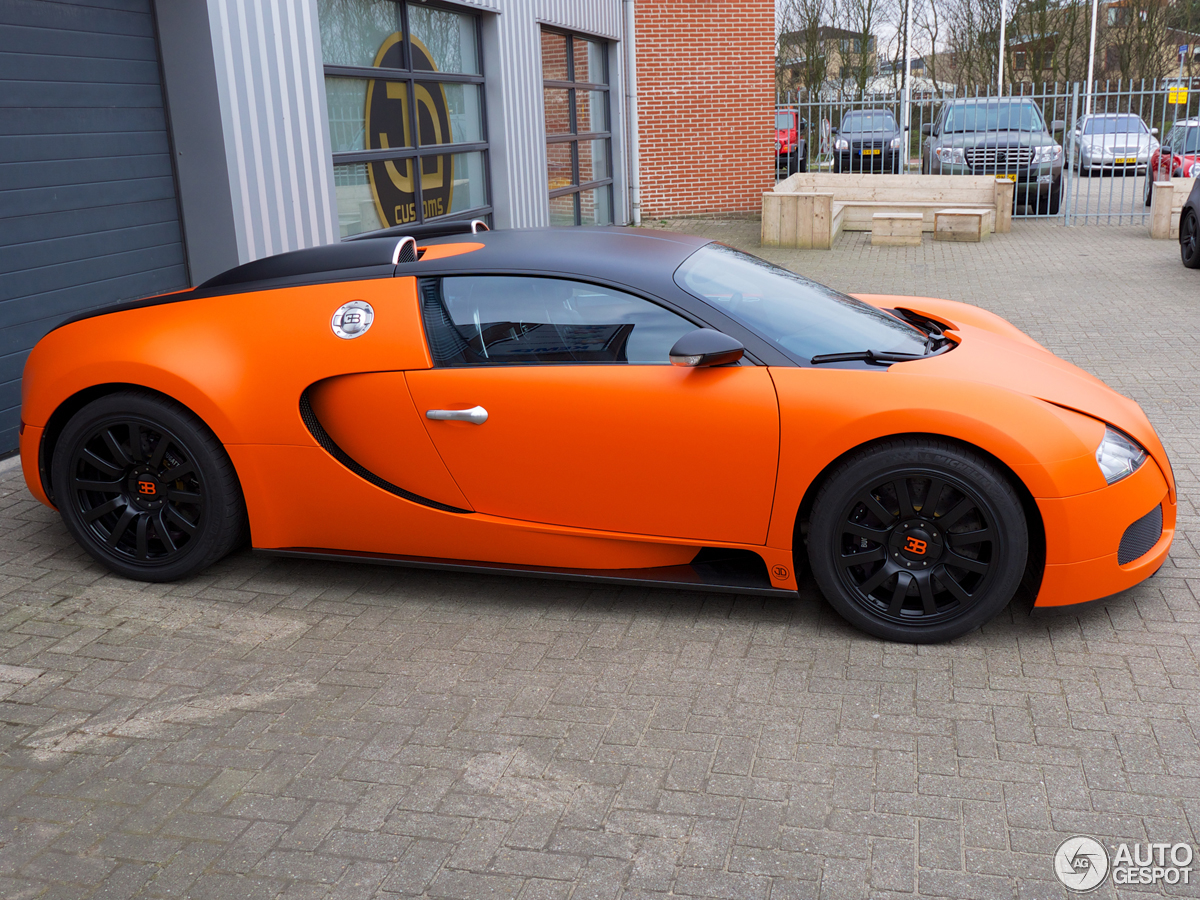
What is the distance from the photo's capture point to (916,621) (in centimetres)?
363

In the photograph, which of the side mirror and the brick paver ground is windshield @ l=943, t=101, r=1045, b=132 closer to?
the brick paver ground

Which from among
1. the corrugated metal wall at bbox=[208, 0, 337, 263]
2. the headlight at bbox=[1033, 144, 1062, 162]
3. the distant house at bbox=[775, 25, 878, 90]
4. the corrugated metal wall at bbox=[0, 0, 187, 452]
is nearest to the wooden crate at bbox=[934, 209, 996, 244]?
the headlight at bbox=[1033, 144, 1062, 162]

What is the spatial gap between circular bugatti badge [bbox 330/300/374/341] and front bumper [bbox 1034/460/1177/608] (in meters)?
2.45

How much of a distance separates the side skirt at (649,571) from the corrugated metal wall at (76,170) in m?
2.96

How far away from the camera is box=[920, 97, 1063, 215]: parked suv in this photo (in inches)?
711

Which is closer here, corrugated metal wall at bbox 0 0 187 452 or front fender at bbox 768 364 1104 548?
front fender at bbox 768 364 1104 548

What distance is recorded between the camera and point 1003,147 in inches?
716

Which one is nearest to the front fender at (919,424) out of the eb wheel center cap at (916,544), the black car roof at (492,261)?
the eb wheel center cap at (916,544)

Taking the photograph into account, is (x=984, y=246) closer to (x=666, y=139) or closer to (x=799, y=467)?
(x=666, y=139)

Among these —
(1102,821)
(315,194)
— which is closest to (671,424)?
(1102,821)

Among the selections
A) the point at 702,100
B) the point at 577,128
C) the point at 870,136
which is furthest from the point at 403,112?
the point at 870,136

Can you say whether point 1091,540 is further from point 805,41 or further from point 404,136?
Answer: point 805,41

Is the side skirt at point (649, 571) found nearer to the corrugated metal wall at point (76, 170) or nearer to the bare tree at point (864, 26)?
the corrugated metal wall at point (76, 170)

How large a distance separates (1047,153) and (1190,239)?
6.00 m
